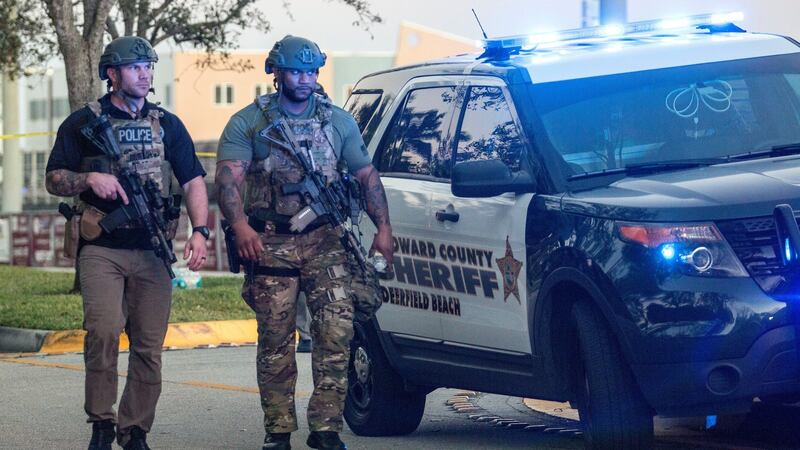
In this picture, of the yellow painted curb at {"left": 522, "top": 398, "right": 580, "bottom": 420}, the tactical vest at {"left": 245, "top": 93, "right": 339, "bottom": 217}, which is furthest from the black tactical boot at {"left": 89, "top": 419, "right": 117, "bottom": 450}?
the yellow painted curb at {"left": 522, "top": 398, "right": 580, "bottom": 420}

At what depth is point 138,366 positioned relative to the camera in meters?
7.71

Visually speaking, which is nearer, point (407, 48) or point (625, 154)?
point (625, 154)

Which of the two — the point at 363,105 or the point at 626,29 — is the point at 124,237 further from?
the point at 626,29

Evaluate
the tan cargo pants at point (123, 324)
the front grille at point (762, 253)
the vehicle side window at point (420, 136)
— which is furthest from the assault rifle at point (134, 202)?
the front grille at point (762, 253)

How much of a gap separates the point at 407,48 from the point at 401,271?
82.9 meters

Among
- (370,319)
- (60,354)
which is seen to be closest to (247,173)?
(370,319)

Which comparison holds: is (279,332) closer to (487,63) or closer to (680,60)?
(487,63)

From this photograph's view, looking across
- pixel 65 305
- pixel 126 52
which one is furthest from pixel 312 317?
pixel 65 305

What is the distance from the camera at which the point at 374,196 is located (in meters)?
7.73

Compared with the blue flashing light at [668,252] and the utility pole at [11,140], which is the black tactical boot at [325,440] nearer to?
the blue flashing light at [668,252]

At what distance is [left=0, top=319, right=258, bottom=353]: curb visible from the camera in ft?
47.3

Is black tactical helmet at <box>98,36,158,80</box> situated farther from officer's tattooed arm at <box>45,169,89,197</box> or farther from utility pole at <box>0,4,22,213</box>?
utility pole at <box>0,4,22,213</box>

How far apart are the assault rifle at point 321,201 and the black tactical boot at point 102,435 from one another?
47.0 inches

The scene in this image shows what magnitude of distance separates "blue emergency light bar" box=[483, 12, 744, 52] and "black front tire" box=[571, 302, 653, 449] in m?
1.90
